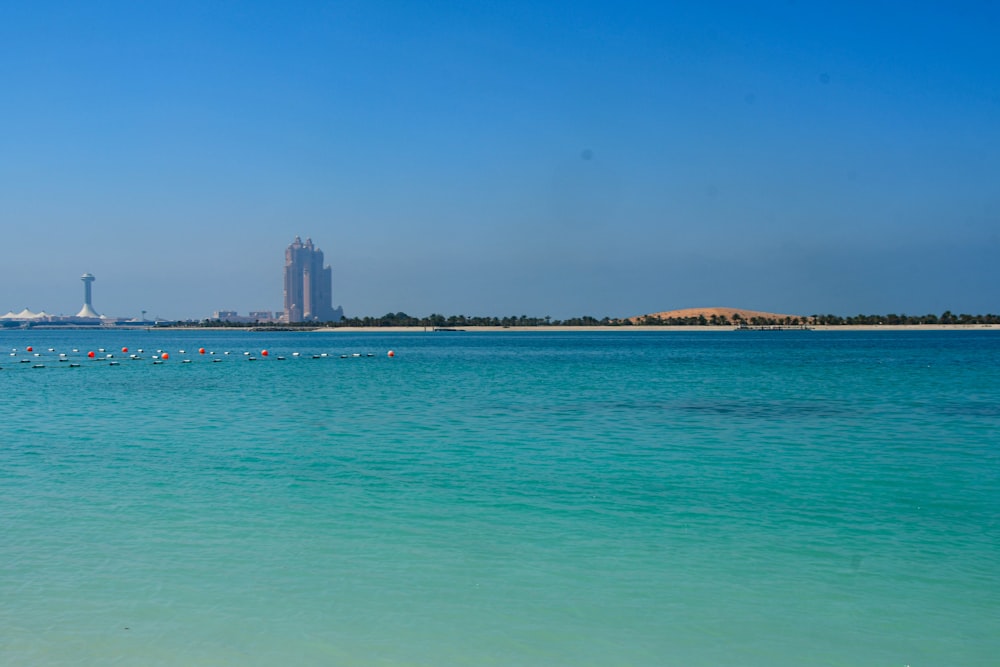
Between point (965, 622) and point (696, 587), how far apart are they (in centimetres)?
291

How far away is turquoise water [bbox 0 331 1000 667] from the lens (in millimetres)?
8617

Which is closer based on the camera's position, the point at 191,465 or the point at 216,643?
the point at 216,643

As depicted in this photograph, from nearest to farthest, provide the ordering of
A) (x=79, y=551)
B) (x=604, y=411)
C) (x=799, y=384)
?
(x=79, y=551)
(x=604, y=411)
(x=799, y=384)

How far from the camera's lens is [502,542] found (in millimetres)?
12250

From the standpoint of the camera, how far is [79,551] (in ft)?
38.2

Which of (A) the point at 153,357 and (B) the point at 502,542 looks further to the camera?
(A) the point at 153,357

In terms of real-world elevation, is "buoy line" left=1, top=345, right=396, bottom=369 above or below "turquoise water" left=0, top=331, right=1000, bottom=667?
above

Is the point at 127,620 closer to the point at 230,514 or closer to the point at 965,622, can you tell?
the point at 230,514

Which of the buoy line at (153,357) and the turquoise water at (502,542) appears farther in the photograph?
the buoy line at (153,357)

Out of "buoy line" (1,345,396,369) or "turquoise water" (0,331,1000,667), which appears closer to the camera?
"turquoise water" (0,331,1000,667)

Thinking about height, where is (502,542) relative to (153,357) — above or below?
below

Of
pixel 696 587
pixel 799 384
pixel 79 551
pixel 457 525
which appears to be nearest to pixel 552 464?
pixel 457 525

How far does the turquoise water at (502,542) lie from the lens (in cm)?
862

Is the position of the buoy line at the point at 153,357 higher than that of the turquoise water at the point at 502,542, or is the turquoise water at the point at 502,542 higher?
the buoy line at the point at 153,357
